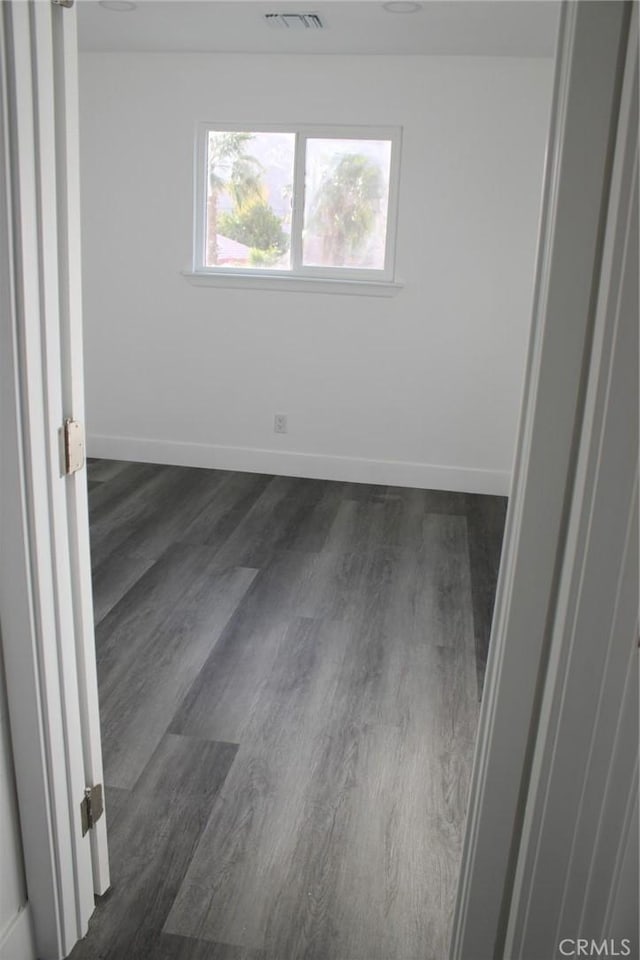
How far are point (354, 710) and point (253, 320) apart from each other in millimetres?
2732

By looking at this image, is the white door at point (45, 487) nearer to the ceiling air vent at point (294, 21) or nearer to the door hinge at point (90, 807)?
the door hinge at point (90, 807)

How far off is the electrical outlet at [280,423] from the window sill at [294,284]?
0.72 meters

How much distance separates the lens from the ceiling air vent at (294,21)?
3.51 meters

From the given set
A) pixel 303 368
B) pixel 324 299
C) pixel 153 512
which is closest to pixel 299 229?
pixel 324 299

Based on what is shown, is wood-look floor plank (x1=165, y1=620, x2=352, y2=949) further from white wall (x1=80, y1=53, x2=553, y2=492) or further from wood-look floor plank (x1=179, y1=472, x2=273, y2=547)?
white wall (x1=80, y1=53, x2=553, y2=492)

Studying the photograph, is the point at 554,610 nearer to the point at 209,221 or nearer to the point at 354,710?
the point at 354,710

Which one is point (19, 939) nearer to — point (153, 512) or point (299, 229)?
point (153, 512)

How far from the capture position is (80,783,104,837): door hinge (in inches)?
64.2

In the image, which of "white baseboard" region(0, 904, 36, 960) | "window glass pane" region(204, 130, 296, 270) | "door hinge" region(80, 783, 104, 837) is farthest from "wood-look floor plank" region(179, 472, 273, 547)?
"white baseboard" region(0, 904, 36, 960)

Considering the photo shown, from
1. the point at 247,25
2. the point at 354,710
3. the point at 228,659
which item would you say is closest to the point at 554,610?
the point at 354,710

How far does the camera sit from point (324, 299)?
452 centimetres

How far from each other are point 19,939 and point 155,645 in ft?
4.26

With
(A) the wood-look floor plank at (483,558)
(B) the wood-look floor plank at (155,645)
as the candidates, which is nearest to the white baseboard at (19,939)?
(B) the wood-look floor plank at (155,645)

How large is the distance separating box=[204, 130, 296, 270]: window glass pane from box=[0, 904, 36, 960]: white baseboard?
3.67 metres
